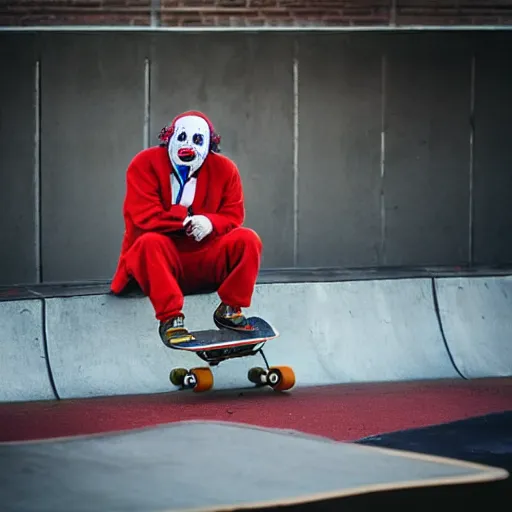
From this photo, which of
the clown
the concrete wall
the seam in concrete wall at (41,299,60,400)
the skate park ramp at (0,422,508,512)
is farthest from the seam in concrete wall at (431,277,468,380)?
the concrete wall

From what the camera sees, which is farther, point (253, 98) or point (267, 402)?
point (253, 98)

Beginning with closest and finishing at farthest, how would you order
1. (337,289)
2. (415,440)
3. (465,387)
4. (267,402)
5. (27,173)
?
(415,440) < (267,402) < (465,387) < (337,289) < (27,173)

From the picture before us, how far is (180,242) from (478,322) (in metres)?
2.71

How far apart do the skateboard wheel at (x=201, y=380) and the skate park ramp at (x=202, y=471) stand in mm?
1813

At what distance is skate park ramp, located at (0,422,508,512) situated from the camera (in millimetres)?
5074

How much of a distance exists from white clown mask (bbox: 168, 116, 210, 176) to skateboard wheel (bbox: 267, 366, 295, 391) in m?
1.46

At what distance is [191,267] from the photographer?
884 centimetres

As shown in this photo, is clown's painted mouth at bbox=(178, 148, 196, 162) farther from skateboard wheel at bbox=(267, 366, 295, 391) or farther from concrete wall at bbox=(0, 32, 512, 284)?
concrete wall at bbox=(0, 32, 512, 284)

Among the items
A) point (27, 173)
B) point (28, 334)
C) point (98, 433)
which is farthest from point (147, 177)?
point (27, 173)

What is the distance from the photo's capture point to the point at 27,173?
563 inches

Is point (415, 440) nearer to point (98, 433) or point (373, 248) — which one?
point (98, 433)

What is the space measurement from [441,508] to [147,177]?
4392 millimetres

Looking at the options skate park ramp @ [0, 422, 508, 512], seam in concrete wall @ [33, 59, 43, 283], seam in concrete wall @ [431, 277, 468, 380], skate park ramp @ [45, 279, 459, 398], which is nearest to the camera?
skate park ramp @ [0, 422, 508, 512]

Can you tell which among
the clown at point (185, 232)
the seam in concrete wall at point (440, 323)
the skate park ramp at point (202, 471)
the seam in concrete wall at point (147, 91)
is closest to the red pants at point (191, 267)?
the clown at point (185, 232)
